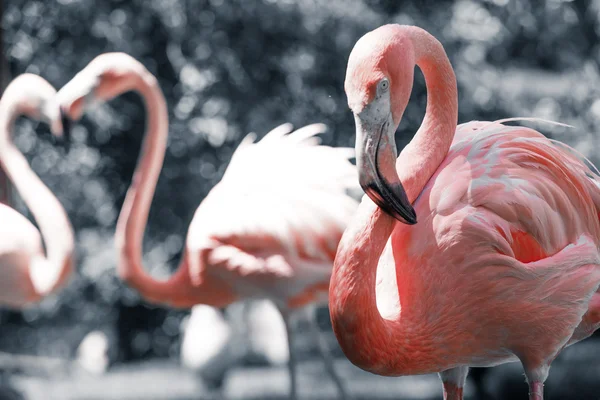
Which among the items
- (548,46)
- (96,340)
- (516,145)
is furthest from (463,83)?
(516,145)

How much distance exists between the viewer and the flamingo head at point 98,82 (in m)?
3.67

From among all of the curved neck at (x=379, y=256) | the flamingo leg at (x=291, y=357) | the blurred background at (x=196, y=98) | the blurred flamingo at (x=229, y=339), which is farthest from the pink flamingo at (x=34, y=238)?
the curved neck at (x=379, y=256)

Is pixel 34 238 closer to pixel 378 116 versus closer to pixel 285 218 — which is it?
pixel 285 218

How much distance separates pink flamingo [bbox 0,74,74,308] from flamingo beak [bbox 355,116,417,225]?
242 cm

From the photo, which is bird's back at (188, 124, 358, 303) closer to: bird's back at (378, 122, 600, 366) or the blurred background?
bird's back at (378, 122, 600, 366)

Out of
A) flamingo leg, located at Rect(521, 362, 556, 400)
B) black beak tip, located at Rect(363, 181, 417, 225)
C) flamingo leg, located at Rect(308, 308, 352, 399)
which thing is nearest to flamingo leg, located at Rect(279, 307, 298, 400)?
flamingo leg, located at Rect(308, 308, 352, 399)

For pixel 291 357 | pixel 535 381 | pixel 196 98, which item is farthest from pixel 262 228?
pixel 196 98

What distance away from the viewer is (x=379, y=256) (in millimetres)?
1656

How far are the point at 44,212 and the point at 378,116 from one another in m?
2.69

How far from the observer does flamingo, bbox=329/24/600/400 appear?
1.59 metres

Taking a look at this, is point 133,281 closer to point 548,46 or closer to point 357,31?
point 357,31

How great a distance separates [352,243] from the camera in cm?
165

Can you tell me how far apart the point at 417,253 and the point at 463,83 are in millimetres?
3609

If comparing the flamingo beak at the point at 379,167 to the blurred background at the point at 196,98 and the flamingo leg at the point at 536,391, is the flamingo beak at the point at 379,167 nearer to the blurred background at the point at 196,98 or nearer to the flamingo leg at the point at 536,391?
the flamingo leg at the point at 536,391
